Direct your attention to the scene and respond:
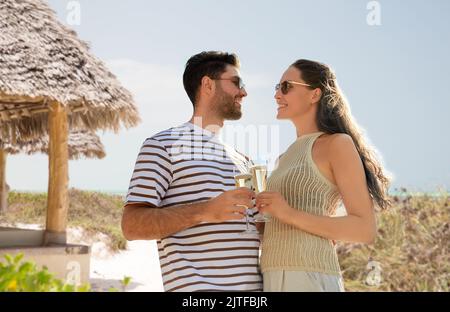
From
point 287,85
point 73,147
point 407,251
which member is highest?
point 73,147

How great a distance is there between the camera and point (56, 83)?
7594mm

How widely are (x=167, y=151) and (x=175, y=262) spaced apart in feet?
1.42

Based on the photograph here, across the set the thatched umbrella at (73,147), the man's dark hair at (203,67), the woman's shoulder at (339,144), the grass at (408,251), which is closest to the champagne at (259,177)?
the woman's shoulder at (339,144)

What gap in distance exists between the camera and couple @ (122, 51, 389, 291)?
235 centimetres

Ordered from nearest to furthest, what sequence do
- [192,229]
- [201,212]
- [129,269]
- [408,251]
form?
1. [201,212]
2. [192,229]
3. [408,251]
4. [129,269]

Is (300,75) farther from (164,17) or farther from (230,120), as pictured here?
(164,17)

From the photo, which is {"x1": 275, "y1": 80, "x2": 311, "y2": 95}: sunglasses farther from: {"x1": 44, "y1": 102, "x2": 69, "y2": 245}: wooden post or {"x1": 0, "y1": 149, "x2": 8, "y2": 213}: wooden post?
{"x1": 0, "y1": 149, "x2": 8, "y2": 213}: wooden post

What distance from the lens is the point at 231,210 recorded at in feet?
7.53

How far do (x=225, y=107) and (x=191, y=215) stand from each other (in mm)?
688

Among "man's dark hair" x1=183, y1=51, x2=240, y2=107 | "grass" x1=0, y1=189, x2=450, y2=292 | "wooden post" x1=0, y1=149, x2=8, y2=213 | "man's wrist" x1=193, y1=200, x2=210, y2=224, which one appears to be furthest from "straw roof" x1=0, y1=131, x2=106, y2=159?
"man's wrist" x1=193, y1=200, x2=210, y2=224

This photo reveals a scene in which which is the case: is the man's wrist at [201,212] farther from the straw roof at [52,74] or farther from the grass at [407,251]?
the grass at [407,251]

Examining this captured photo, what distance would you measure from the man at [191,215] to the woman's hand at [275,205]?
5 cm

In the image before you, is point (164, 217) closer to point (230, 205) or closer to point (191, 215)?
point (191, 215)

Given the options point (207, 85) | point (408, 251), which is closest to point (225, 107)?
point (207, 85)
